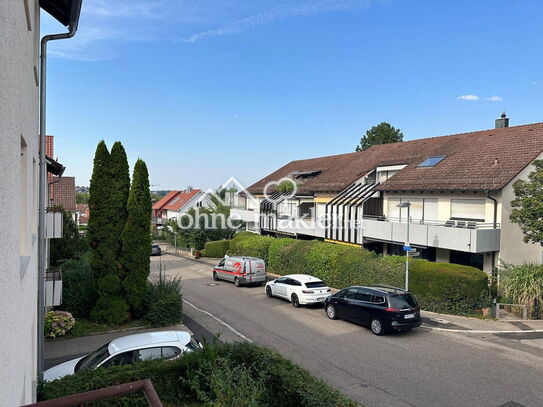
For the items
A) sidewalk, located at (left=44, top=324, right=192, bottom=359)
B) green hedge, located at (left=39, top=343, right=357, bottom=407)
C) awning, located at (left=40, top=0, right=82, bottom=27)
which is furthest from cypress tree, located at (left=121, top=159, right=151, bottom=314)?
awning, located at (left=40, top=0, right=82, bottom=27)

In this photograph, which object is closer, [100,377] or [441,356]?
[100,377]

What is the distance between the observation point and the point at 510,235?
18828 mm

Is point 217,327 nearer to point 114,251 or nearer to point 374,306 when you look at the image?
point 114,251

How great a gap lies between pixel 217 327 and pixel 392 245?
12808 mm

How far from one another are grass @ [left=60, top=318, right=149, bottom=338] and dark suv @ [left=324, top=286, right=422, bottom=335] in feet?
25.7

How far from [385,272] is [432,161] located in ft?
A: 28.2

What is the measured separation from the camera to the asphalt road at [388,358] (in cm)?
969

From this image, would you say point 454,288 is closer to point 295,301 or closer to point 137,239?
point 295,301

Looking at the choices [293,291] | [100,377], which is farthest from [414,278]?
[100,377]

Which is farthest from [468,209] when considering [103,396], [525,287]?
[103,396]

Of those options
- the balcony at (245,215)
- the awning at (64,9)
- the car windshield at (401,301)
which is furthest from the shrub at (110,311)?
the balcony at (245,215)

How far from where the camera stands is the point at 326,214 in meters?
28.0

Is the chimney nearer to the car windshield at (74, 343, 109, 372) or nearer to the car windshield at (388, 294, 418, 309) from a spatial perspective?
the car windshield at (388, 294, 418, 309)

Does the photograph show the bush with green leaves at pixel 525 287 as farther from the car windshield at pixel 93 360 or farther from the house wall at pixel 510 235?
the car windshield at pixel 93 360
